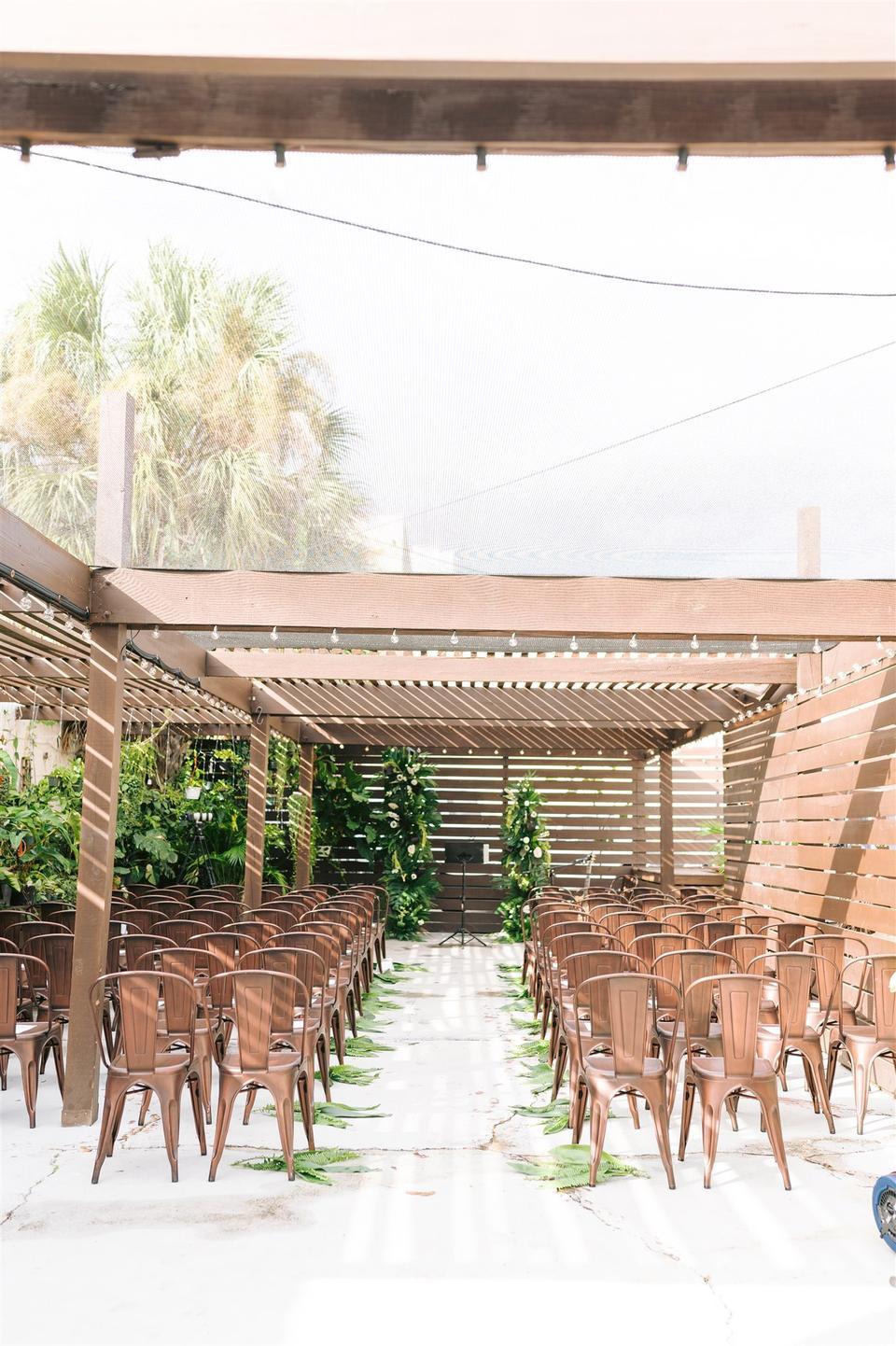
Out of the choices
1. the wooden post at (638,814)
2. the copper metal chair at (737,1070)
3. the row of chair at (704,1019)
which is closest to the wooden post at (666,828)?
the wooden post at (638,814)

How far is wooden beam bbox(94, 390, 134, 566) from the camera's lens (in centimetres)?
644

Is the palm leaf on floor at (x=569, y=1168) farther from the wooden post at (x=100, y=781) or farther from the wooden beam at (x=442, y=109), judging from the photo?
the wooden beam at (x=442, y=109)

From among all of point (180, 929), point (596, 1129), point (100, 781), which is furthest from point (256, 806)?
point (596, 1129)

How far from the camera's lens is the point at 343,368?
4.97 meters

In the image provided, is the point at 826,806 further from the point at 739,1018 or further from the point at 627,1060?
the point at 627,1060

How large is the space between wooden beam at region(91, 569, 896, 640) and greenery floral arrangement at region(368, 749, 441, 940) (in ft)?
33.5

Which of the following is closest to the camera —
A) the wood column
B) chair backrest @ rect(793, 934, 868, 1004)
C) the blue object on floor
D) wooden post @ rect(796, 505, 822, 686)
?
the blue object on floor

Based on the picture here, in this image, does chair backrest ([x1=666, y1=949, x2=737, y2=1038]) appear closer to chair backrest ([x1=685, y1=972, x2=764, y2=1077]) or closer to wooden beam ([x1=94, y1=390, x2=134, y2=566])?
chair backrest ([x1=685, y1=972, x2=764, y2=1077])

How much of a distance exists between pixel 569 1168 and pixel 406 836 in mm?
11983

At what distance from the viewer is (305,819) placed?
51.8ft

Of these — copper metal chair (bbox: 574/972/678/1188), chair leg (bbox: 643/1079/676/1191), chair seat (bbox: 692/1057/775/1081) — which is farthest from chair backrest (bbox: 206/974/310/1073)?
chair seat (bbox: 692/1057/775/1081)

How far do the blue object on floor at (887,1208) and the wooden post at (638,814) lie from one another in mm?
13967

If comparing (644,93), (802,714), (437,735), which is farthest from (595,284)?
(437,735)

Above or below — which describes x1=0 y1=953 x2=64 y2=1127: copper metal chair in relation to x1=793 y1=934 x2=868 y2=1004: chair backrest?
below
